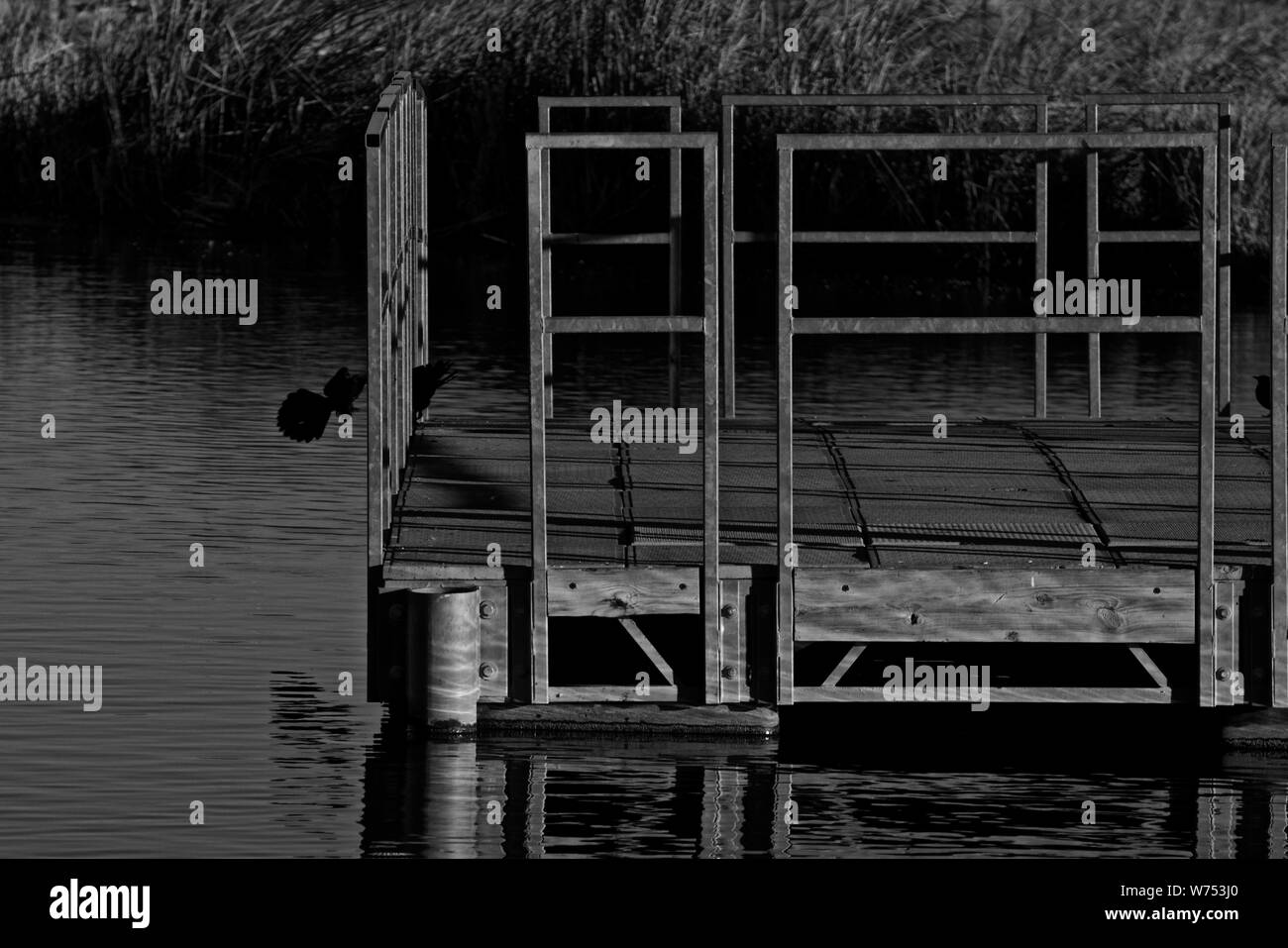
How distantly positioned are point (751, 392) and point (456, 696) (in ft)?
36.0

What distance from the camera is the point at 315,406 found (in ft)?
52.6

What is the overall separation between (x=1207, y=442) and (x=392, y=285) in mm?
3789

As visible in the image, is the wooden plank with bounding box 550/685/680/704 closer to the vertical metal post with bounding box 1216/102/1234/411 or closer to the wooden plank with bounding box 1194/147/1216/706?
the wooden plank with bounding box 1194/147/1216/706

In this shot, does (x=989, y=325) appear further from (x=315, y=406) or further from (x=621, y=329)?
(x=315, y=406)

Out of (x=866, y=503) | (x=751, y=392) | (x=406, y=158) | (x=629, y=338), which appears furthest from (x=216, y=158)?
(x=866, y=503)

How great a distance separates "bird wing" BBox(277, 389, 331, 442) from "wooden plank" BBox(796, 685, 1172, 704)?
2.86 metres

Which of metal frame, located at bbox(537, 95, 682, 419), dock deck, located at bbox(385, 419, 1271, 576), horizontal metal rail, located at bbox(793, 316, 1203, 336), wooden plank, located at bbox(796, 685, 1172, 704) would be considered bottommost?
wooden plank, located at bbox(796, 685, 1172, 704)

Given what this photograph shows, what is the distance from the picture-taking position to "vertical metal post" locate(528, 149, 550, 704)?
14133mm

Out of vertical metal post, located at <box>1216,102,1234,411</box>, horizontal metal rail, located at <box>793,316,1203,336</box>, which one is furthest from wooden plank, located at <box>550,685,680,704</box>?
vertical metal post, located at <box>1216,102,1234,411</box>

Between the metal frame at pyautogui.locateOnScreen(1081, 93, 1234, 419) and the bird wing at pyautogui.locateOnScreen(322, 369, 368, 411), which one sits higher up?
the metal frame at pyautogui.locateOnScreen(1081, 93, 1234, 419)

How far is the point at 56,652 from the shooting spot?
16.0 metres

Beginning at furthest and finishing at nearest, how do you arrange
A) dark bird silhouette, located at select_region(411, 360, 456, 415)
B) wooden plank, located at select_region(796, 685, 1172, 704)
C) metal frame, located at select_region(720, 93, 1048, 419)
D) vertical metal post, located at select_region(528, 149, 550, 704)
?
metal frame, located at select_region(720, 93, 1048, 419), dark bird silhouette, located at select_region(411, 360, 456, 415), wooden plank, located at select_region(796, 685, 1172, 704), vertical metal post, located at select_region(528, 149, 550, 704)

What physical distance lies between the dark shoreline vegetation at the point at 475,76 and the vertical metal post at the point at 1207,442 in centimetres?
1641
